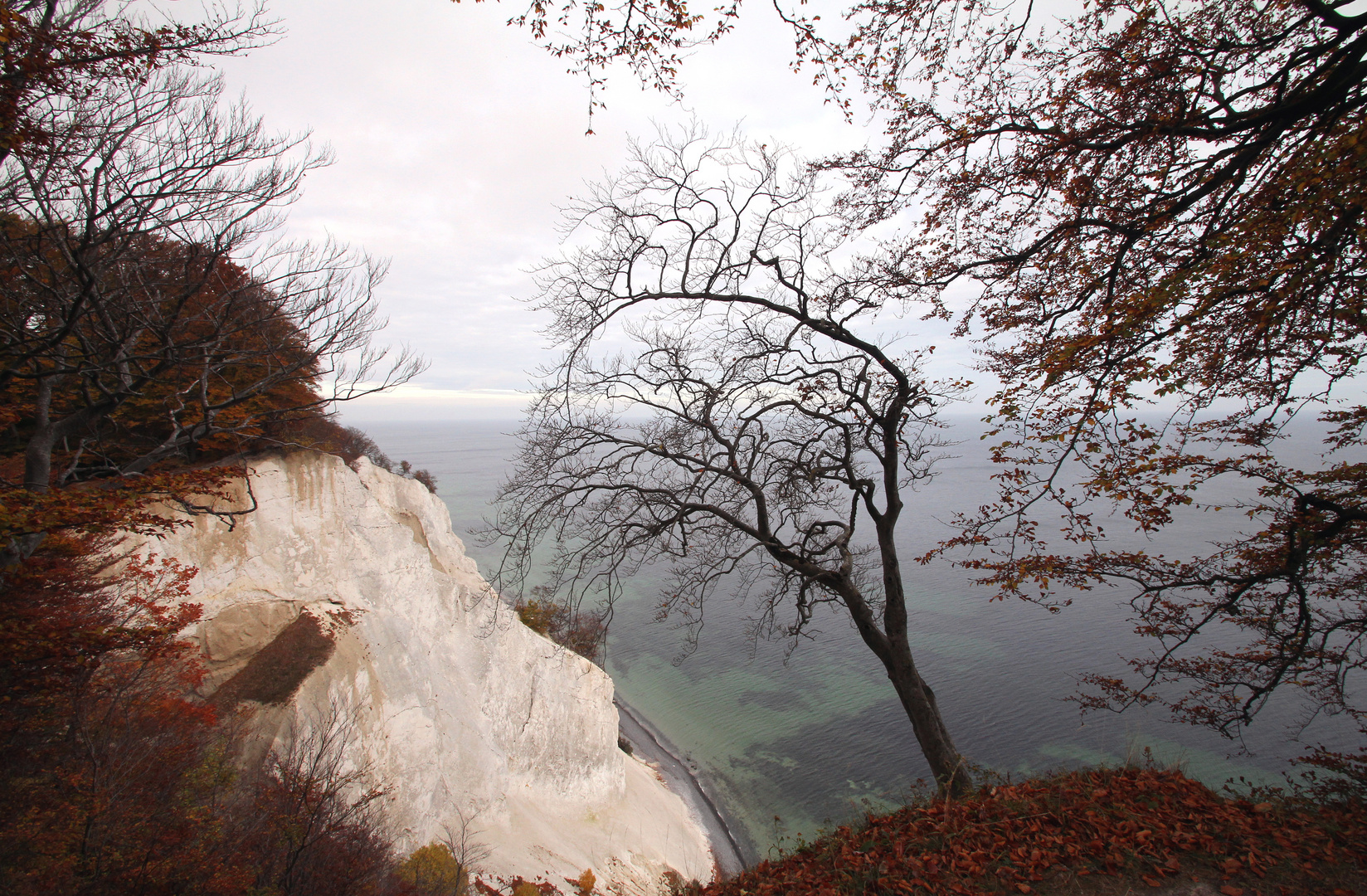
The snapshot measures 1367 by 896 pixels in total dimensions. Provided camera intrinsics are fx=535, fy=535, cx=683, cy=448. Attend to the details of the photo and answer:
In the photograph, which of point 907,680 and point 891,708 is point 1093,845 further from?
point 891,708

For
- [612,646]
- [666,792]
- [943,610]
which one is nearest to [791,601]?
[943,610]

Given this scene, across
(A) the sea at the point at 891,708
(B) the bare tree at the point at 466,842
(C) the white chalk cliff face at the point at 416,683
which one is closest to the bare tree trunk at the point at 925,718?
(A) the sea at the point at 891,708

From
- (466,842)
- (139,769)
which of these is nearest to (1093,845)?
(139,769)

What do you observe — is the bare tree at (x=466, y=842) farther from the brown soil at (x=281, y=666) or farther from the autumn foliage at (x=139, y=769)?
the brown soil at (x=281, y=666)

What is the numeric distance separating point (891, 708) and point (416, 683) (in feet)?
56.7

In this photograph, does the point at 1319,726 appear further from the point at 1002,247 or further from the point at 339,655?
the point at 339,655

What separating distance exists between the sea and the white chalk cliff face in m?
2.72

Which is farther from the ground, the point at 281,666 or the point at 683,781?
the point at 281,666

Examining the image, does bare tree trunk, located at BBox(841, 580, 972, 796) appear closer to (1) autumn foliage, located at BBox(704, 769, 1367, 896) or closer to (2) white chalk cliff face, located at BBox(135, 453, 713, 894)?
(1) autumn foliage, located at BBox(704, 769, 1367, 896)

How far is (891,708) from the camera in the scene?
822 inches

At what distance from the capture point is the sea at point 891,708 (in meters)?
16.7

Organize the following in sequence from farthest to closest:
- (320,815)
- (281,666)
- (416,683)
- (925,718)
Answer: (416,683) → (281,666) → (320,815) → (925,718)

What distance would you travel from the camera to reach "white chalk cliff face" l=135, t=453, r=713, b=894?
10.4 meters

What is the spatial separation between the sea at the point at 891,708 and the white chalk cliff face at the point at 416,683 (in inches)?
107
